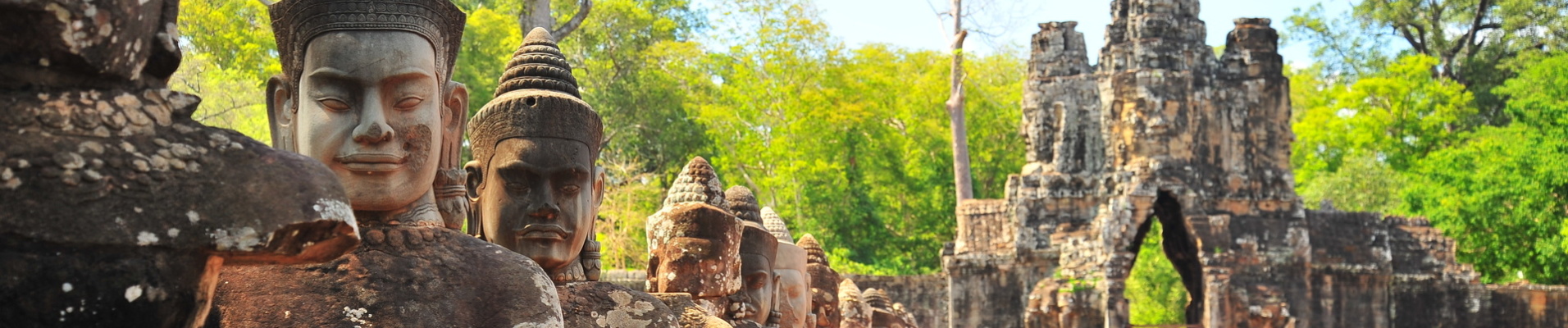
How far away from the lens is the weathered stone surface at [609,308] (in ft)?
14.5

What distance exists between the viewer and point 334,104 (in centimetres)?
343

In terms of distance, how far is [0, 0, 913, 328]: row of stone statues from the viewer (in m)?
2.08

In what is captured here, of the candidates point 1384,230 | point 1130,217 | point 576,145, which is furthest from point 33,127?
point 1384,230

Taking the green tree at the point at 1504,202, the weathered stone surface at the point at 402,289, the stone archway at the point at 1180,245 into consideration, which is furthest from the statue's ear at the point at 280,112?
the green tree at the point at 1504,202

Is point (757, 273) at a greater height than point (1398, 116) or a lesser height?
lesser

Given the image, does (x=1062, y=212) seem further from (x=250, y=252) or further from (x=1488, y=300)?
(x=250, y=252)

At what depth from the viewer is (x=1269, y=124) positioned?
85.7 feet

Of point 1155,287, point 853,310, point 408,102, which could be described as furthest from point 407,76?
point 1155,287

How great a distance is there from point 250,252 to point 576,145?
268 centimetres

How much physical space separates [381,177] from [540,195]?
145 centimetres

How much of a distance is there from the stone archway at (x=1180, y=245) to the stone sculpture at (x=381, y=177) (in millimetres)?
23055

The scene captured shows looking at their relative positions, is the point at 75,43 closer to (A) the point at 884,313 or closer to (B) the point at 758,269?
(B) the point at 758,269

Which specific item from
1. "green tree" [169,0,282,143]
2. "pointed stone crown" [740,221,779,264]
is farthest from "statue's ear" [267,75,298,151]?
"green tree" [169,0,282,143]

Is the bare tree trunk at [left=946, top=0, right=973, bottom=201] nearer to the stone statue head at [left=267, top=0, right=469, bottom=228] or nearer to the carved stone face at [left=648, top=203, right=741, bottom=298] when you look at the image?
the carved stone face at [left=648, top=203, right=741, bottom=298]
